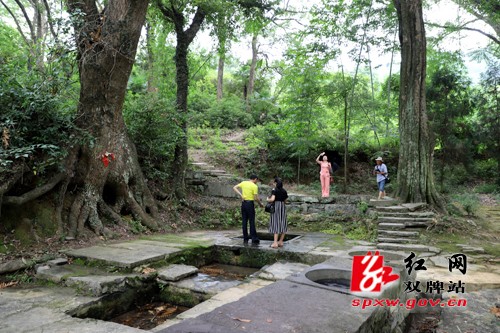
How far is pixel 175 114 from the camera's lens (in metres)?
10.1

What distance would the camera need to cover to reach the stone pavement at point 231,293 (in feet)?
9.04

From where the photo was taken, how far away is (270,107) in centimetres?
2016

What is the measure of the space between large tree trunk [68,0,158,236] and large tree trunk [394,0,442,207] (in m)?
7.61

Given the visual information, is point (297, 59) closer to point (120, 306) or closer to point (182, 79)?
point (182, 79)

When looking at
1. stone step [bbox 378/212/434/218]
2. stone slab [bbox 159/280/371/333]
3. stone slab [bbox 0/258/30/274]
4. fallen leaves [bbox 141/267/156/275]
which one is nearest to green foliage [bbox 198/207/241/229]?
stone step [bbox 378/212/434/218]

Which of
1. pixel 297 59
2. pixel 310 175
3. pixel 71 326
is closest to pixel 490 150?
pixel 310 175

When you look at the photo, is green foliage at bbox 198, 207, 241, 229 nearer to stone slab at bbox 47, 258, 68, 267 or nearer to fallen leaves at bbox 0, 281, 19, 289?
stone slab at bbox 47, 258, 68, 267

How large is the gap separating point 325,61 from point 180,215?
7361mm

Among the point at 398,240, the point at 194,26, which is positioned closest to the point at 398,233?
the point at 398,240

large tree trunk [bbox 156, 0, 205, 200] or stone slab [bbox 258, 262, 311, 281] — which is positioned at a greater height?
large tree trunk [bbox 156, 0, 205, 200]

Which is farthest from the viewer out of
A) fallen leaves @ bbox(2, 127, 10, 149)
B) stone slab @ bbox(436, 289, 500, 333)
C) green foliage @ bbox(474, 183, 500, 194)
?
green foliage @ bbox(474, 183, 500, 194)

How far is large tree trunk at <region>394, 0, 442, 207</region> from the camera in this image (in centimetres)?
967

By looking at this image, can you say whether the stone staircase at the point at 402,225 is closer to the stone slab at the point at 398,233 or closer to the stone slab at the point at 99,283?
the stone slab at the point at 398,233

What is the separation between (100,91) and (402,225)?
7.94 m
